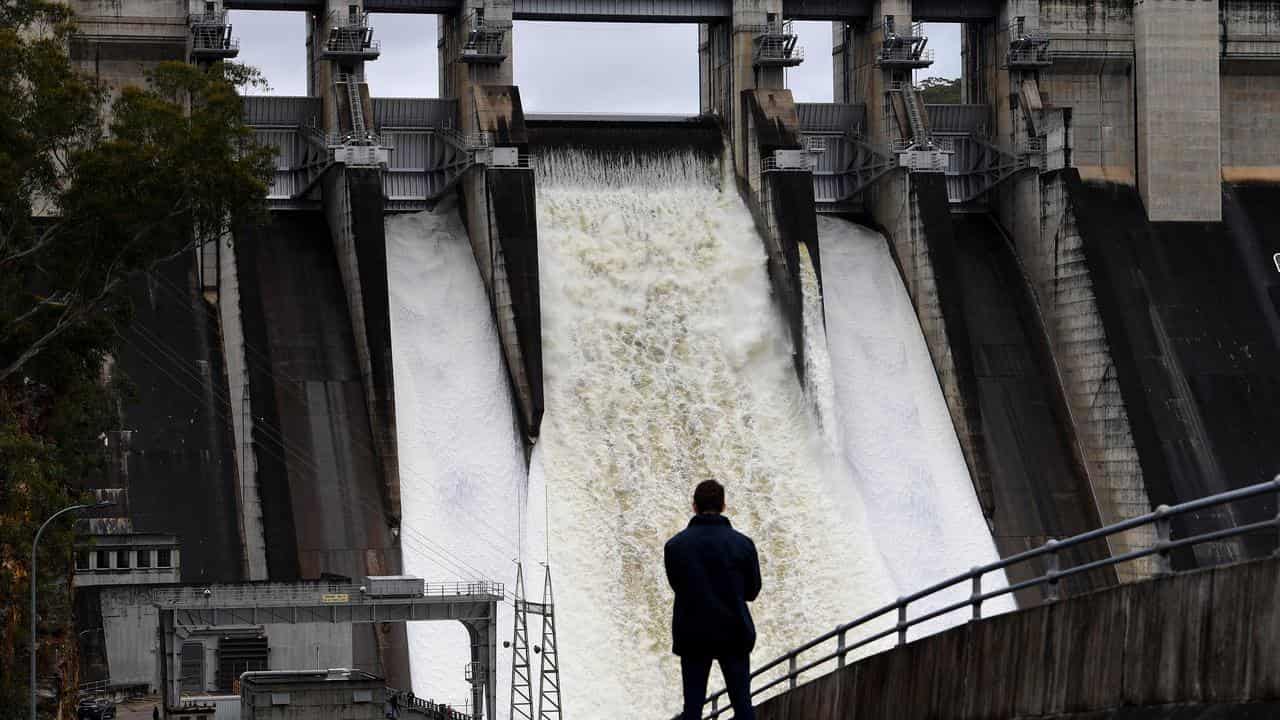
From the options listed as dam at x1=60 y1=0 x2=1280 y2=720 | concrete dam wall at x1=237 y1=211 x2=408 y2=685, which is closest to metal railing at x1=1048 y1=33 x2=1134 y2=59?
dam at x1=60 y1=0 x2=1280 y2=720

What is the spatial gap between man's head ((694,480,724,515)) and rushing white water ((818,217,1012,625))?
31.0m

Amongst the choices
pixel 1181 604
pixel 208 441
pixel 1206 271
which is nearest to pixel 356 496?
pixel 208 441

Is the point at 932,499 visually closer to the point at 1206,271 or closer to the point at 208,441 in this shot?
the point at 1206,271

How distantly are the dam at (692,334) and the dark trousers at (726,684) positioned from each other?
2707 cm

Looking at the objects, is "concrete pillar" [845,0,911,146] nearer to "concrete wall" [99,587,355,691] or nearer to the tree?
the tree

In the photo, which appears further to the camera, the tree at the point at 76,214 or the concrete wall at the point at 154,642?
the concrete wall at the point at 154,642

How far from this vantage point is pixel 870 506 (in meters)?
43.8

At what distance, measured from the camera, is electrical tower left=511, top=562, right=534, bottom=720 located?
124ft

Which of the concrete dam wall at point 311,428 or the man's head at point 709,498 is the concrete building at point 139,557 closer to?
the concrete dam wall at point 311,428

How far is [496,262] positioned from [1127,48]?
19.5m

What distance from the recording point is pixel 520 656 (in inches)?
1554

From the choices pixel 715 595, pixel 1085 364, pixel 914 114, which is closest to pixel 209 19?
pixel 914 114

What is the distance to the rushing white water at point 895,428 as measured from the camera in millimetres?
43375

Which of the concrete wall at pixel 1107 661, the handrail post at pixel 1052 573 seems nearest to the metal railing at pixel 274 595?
the concrete wall at pixel 1107 661
